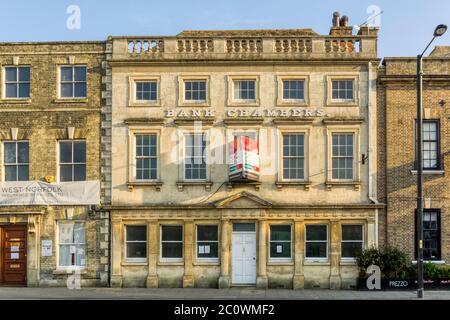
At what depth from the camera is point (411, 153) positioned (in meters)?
22.7

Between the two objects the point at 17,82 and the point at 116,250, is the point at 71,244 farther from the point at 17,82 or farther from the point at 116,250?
the point at 17,82

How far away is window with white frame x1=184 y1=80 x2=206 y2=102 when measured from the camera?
2317cm

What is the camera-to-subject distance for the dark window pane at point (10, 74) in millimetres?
23750

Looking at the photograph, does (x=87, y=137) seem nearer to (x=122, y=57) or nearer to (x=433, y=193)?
(x=122, y=57)

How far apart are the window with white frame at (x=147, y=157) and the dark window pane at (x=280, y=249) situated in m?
5.84

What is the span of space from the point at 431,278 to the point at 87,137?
1556 cm

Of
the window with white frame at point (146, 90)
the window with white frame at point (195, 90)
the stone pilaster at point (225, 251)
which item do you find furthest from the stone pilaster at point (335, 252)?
the window with white frame at point (146, 90)

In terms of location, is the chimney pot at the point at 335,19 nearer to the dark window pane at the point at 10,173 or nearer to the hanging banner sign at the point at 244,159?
the hanging banner sign at the point at 244,159

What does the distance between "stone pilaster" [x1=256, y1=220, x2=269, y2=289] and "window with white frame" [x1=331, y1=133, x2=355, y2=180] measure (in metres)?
3.72

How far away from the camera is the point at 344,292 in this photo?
69.2ft
